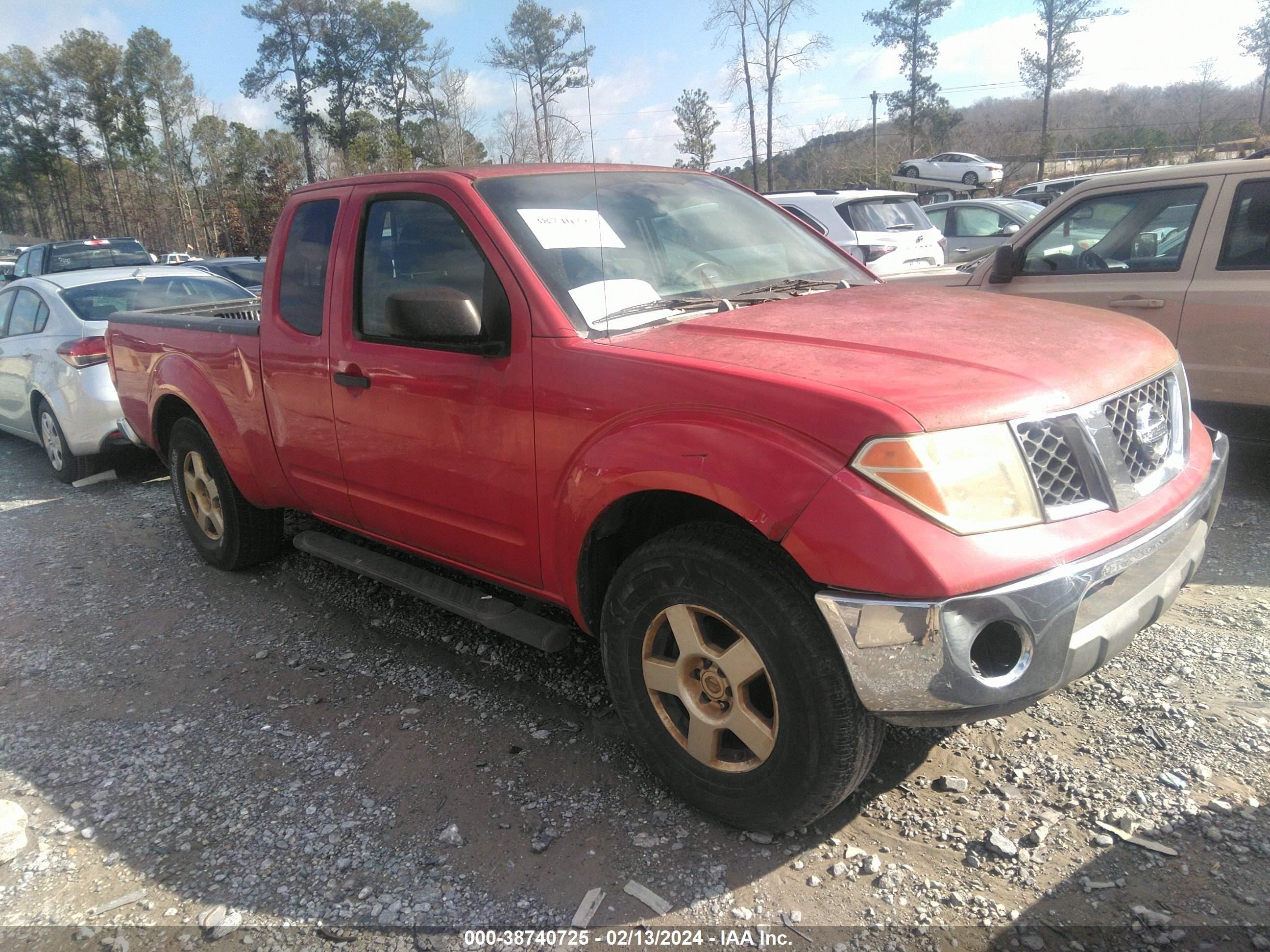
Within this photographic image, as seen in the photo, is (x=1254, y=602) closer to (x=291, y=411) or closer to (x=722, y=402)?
(x=722, y=402)

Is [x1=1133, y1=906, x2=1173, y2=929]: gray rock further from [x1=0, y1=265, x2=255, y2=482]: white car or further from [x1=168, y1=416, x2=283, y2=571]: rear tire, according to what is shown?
[x1=0, y1=265, x2=255, y2=482]: white car

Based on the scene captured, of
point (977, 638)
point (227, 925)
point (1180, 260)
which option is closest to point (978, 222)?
point (1180, 260)

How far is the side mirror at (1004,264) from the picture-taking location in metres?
5.47

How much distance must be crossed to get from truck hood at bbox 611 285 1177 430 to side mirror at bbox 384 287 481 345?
1.55 ft

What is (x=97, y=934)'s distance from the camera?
7.63 ft

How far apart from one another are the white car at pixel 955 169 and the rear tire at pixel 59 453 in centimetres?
3129

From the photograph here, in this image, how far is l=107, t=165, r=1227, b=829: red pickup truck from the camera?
205 centimetres

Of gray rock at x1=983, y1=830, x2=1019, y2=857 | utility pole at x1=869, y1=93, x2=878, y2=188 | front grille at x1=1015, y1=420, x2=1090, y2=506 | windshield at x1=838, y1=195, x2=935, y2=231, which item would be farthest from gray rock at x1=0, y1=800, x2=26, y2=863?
utility pole at x1=869, y1=93, x2=878, y2=188

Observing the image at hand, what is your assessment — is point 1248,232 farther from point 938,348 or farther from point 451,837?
point 451,837

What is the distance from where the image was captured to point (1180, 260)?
494 cm

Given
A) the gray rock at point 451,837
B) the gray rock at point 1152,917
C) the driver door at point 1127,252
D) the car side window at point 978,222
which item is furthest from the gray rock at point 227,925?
the car side window at point 978,222

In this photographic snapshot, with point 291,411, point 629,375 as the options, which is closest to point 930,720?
point 629,375

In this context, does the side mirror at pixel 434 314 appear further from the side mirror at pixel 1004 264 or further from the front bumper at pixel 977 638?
the side mirror at pixel 1004 264

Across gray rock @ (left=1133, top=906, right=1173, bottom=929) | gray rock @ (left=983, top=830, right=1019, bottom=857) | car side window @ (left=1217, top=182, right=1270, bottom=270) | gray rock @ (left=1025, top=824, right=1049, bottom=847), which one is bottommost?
gray rock @ (left=1025, top=824, right=1049, bottom=847)
